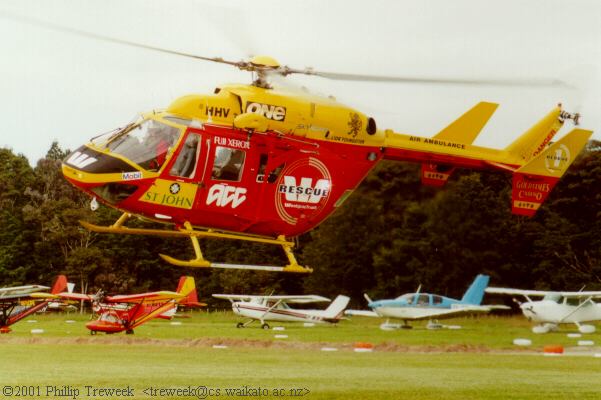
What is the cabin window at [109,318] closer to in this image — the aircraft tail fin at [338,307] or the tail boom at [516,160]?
the aircraft tail fin at [338,307]

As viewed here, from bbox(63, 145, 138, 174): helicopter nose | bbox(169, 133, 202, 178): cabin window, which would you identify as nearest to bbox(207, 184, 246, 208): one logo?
bbox(169, 133, 202, 178): cabin window

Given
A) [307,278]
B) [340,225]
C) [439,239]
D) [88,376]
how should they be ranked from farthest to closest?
1. [307,278]
2. [340,225]
3. [439,239]
4. [88,376]

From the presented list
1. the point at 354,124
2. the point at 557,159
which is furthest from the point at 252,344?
the point at 354,124

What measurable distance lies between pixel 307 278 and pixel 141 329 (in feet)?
38.8

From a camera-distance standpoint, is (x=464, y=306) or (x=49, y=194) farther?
(x=49, y=194)

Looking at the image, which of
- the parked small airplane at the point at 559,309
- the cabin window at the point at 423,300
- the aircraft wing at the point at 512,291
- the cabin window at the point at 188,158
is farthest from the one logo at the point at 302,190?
the cabin window at the point at 423,300

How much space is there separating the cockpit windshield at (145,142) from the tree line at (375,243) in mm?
8383

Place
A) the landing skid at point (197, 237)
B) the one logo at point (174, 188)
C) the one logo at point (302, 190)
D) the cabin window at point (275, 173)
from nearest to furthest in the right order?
the landing skid at point (197, 237)
the one logo at point (174, 188)
the cabin window at point (275, 173)
the one logo at point (302, 190)

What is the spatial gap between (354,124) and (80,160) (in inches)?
199

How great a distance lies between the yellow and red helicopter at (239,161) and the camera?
49.3 feet

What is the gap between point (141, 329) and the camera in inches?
1645

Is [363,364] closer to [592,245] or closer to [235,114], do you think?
[235,114]

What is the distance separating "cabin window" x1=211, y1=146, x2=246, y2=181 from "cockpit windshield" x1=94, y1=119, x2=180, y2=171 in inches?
31.0

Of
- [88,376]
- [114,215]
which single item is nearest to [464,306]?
[114,215]
